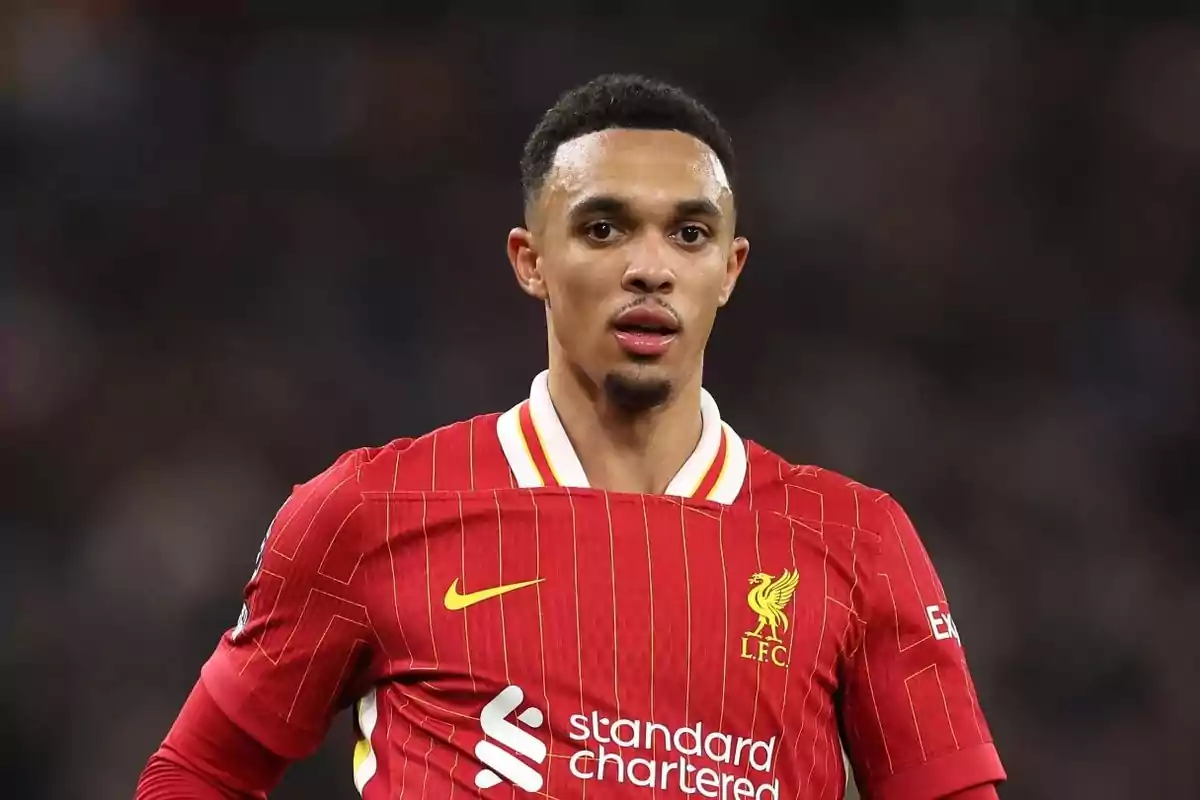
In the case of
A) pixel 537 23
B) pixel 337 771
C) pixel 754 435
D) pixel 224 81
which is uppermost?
pixel 537 23

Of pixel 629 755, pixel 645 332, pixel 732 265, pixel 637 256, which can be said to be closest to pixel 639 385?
pixel 645 332

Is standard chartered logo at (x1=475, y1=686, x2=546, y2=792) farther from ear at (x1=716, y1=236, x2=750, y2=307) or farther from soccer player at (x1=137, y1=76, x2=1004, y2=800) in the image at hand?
ear at (x1=716, y1=236, x2=750, y2=307)

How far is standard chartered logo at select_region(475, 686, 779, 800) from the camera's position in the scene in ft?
6.69

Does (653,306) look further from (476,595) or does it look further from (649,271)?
(476,595)

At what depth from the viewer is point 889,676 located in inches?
87.1

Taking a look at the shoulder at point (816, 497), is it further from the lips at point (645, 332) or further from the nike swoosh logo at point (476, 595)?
the nike swoosh logo at point (476, 595)

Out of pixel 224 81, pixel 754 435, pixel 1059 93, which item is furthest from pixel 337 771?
pixel 1059 93

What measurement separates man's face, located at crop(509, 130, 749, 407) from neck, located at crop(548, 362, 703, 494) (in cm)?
4

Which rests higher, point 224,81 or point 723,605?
point 224,81

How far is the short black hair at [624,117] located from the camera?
92.8 inches

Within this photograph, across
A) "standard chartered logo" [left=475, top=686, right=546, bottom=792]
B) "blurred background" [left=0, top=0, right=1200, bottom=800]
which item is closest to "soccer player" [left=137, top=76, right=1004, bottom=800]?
"standard chartered logo" [left=475, top=686, right=546, bottom=792]

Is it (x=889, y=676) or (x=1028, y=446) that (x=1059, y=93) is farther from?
(x=889, y=676)

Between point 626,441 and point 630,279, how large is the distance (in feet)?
0.80

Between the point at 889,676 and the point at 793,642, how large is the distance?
16cm
